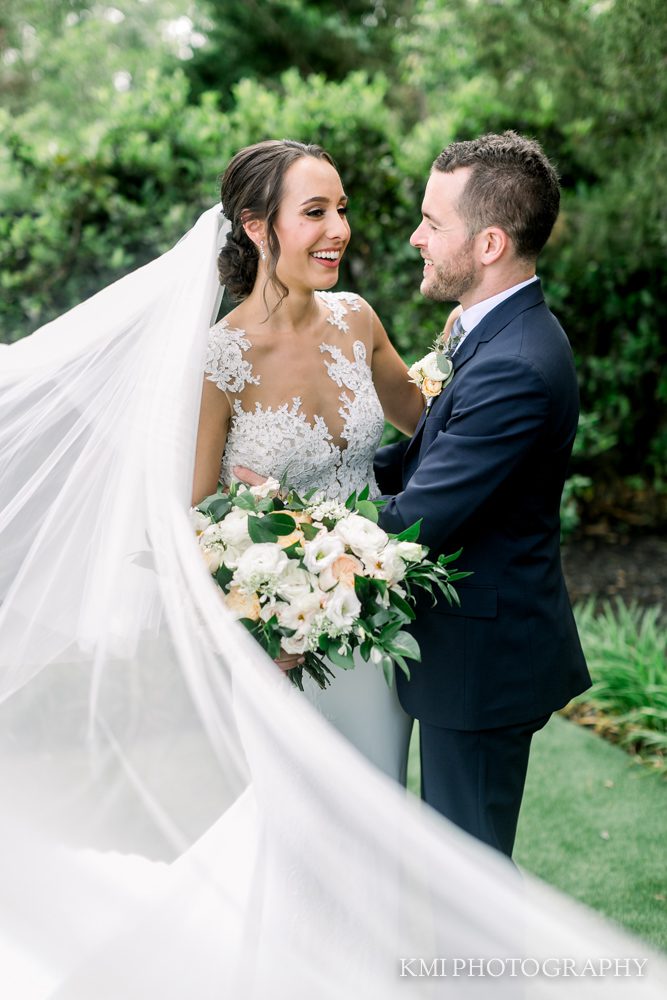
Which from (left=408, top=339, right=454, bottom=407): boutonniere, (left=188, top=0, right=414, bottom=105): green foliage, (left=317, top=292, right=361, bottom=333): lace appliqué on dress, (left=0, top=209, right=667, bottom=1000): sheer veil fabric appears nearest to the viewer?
(left=0, top=209, right=667, bottom=1000): sheer veil fabric

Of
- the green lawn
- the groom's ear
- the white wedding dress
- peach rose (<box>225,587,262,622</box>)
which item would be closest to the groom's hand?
the white wedding dress

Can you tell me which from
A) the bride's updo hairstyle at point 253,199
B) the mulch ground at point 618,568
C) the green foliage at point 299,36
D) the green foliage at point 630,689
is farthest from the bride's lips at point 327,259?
the green foliage at point 299,36

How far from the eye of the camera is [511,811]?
257 cm

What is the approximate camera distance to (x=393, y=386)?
3281mm

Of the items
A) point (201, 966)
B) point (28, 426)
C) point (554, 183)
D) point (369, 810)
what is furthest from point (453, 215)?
point (201, 966)

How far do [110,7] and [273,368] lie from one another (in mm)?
17288

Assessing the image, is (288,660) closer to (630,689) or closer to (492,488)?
(492,488)

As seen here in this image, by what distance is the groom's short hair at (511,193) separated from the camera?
2377mm

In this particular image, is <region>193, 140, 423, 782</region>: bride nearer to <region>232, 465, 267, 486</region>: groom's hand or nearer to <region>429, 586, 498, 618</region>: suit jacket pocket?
<region>232, 465, 267, 486</region>: groom's hand

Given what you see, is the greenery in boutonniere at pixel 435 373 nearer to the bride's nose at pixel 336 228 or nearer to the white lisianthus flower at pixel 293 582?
the bride's nose at pixel 336 228

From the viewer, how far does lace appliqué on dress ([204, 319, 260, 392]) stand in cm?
268

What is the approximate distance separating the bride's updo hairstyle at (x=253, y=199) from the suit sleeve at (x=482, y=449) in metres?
0.83

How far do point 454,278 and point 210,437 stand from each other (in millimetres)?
832

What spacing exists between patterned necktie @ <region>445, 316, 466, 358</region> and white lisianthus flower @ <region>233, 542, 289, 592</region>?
2.80 ft
